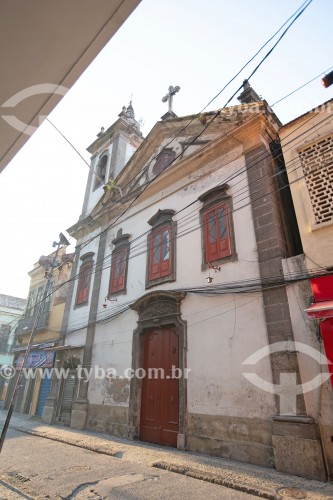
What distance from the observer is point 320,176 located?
22.3ft

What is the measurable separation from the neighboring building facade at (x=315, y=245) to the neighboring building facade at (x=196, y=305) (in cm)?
23

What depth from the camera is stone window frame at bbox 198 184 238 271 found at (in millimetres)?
7820

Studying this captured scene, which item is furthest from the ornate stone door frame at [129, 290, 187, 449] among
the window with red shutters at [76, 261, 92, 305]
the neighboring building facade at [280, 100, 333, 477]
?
the window with red shutters at [76, 261, 92, 305]

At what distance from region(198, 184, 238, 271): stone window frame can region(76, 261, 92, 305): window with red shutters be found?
650 cm

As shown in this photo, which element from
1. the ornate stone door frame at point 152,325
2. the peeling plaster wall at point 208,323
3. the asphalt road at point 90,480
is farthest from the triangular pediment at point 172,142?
the asphalt road at point 90,480

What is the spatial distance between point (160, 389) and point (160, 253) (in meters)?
4.17

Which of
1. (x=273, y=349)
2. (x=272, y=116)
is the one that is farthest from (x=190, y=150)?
(x=273, y=349)

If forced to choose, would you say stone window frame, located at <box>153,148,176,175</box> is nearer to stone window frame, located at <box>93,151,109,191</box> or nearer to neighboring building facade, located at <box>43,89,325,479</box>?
neighboring building facade, located at <box>43,89,325,479</box>

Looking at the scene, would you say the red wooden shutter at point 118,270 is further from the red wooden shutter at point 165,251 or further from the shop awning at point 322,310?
the shop awning at point 322,310

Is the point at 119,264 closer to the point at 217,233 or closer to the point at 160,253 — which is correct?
the point at 160,253

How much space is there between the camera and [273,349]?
6164mm

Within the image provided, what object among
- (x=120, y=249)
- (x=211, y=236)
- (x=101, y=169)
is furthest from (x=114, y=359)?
(x=101, y=169)

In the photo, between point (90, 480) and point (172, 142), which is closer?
point (90, 480)

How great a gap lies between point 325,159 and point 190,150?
5.02 metres
